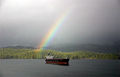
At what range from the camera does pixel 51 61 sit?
15575 centimetres

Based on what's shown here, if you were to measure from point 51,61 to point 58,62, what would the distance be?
17.2m

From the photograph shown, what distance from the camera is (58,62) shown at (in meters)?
140

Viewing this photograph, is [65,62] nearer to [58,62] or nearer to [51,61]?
[58,62]

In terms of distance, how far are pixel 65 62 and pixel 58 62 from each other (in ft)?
20.3

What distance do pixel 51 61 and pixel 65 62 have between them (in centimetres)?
2181

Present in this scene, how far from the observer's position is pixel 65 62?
13800 centimetres

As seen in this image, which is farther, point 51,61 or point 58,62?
point 51,61

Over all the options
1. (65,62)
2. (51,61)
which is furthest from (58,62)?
(51,61)

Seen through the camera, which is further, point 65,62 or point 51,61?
point 51,61
